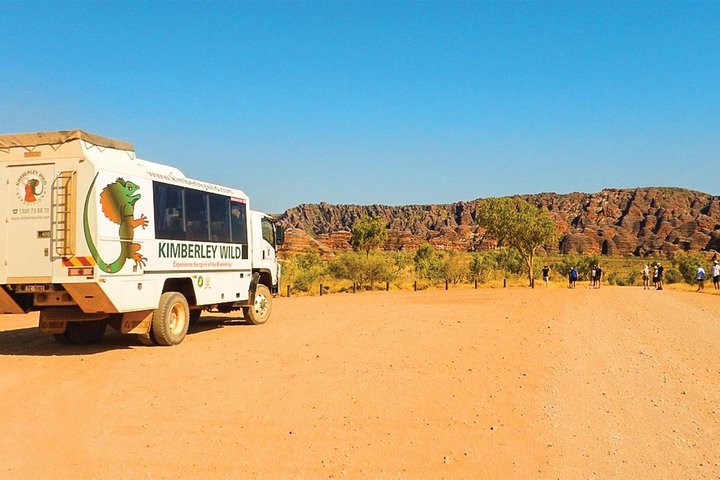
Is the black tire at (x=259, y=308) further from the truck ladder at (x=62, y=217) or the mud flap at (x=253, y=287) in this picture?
the truck ladder at (x=62, y=217)

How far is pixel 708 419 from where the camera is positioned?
7.16 meters

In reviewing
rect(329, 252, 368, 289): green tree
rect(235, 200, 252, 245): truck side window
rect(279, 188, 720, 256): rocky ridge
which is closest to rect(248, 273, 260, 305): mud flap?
rect(235, 200, 252, 245): truck side window

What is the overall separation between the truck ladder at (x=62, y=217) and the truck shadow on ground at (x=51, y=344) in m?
2.31

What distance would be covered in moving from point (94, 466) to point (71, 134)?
265 inches

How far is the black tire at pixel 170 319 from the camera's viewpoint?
39.3ft

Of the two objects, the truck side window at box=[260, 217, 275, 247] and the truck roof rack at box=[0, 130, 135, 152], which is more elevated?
the truck roof rack at box=[0, 130, 135, 152]

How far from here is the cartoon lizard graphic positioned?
10.3 meters

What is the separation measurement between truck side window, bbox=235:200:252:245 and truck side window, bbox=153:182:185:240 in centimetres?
225

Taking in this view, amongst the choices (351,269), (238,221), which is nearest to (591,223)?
(351,269)

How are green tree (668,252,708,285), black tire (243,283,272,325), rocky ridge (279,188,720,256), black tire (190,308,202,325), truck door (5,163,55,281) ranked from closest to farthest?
truck door (5,163,55,281) → black tire (190,308,202,325) → black tire (243,283,272,325) → green tree (668,252,708,285) → rocky ridge (279,188,720,256)

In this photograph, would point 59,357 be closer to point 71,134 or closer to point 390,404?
point 71,134

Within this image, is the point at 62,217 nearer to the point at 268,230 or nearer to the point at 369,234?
the point at 268,230

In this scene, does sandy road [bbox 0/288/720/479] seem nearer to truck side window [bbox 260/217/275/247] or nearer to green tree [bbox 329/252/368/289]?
truck side window [bbox 260/217/275/247]

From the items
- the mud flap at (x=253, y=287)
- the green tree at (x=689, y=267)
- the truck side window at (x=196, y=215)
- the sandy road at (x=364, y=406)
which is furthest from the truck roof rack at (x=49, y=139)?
the green tree at (x=689, y=267)
